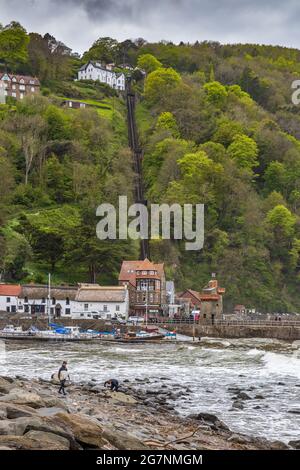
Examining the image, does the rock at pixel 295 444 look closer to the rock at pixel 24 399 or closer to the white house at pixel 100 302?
the rock at pixel 24 399

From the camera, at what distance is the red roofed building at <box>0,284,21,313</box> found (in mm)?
75438

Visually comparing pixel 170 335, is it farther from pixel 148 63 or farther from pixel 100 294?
pixel 148 63

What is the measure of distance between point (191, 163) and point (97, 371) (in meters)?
68.3

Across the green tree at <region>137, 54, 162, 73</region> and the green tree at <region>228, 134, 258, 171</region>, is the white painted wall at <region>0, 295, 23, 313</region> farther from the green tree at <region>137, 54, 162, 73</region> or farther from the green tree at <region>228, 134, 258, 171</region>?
the green tree at <region>137, 54, 162, 73</region>

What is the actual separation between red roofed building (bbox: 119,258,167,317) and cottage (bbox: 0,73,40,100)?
201 feet

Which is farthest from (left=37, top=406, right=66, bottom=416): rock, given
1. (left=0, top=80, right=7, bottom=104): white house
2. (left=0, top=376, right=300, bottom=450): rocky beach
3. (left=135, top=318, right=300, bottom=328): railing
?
(left=0, top=80, right=7, bottom=104): white house

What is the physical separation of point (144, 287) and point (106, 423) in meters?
60.5

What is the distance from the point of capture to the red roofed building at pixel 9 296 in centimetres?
7544

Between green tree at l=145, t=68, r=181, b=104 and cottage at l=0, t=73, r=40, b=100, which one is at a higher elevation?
green tree at l=145, t=68, r=181, b=104

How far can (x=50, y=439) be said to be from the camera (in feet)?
51.7

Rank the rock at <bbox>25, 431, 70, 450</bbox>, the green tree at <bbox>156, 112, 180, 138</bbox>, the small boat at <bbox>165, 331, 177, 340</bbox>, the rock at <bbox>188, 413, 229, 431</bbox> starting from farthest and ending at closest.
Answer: the green tree at <bbox>156, 112, 180, 138</bbox> → the small boat at <bbox>165, 331, 177, 340</bbox> → the rock at <bbox>188, 413, 229, 431</bbox> → the rock at <bbox>25, 431, 70, 450</bbox>

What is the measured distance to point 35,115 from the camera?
111938mm
